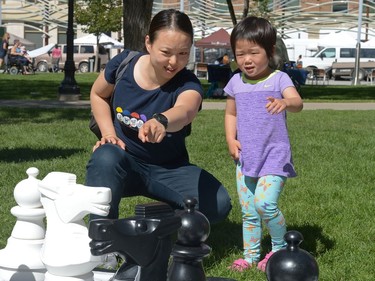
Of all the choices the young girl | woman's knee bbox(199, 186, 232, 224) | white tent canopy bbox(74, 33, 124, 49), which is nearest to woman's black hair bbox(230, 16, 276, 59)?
the young girl

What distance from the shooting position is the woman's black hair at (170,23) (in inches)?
120

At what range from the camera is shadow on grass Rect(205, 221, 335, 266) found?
13.3ft

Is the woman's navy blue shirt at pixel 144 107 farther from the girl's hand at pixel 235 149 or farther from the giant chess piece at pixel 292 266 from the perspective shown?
the giant chess piece at pixel 292 266

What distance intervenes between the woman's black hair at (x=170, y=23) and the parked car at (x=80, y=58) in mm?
36688

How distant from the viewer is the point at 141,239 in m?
1.64

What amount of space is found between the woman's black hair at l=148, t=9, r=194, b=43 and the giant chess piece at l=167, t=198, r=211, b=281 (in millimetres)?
1340

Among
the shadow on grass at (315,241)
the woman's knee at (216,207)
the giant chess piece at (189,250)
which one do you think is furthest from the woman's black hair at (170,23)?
the shadow on grass at (315,241)

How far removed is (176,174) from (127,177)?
0.79ft

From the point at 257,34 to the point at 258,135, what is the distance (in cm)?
50

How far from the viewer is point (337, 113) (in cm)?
1314

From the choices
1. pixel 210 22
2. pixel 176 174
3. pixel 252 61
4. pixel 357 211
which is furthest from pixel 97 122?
pixel 210 22

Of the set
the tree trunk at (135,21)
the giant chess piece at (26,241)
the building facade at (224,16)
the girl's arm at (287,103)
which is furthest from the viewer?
the building facade at (224,16)

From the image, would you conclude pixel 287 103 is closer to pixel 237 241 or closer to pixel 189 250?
pixel 237 241

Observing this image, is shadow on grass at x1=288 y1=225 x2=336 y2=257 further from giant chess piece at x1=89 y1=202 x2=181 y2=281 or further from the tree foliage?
the tree foliage
